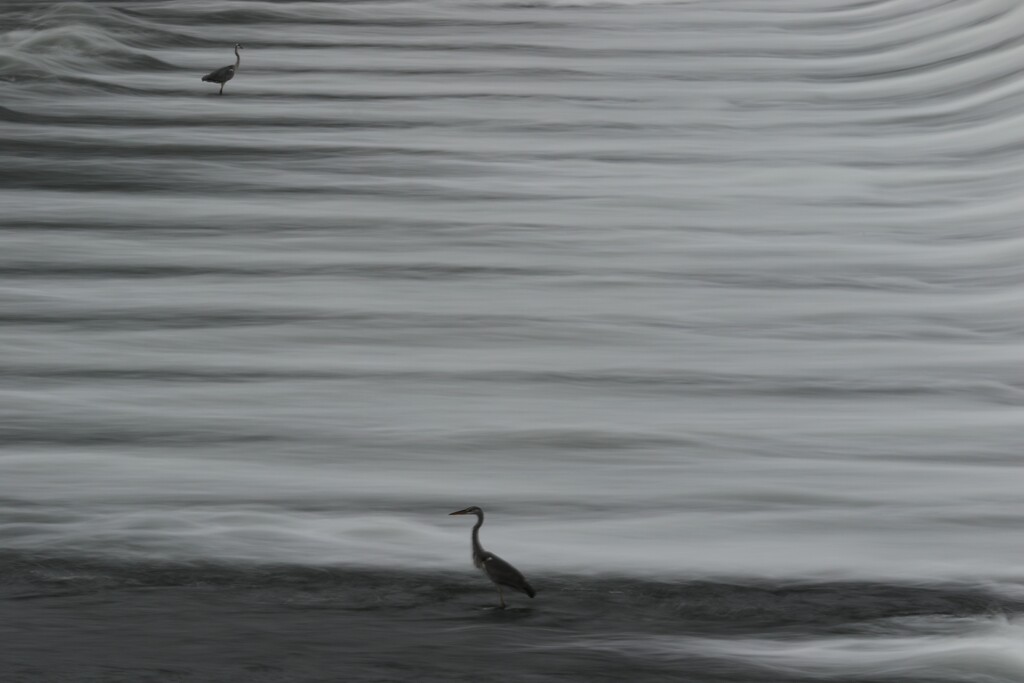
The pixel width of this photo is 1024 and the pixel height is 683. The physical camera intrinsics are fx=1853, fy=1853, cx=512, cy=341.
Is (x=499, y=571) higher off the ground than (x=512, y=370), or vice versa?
(x=512, y=370)

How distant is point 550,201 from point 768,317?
195 cm

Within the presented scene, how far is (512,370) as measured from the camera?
546cm

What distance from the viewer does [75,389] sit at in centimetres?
514

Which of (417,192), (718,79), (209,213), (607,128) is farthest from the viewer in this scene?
(718,79)

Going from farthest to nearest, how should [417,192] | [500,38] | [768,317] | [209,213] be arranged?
[500,38] → [417,192] → [209,213] → [768,317]

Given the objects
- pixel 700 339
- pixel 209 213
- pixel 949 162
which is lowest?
pixel 700 339

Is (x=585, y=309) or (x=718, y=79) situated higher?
(x=718, y=79)

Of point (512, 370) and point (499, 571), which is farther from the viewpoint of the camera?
point (512, 370)

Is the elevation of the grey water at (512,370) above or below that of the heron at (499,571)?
above

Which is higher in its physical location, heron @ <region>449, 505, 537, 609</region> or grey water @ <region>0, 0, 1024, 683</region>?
grey water @ <region>0, 0, 1024, 683</region>

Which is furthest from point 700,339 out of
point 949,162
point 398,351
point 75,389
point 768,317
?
point 949,162

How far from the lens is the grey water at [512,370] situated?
137 inches

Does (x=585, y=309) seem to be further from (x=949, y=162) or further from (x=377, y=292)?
→ (x=949, y=162)

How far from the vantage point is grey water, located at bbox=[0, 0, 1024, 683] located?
3.49m
